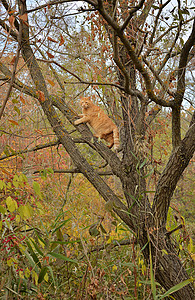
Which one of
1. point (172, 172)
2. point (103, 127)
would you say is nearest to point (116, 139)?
point (103, 127)

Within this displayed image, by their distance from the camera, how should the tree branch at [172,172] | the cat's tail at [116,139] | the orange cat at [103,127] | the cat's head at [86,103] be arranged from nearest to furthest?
the tree branch at [172,172] → the cat's tail at [116,139] → the orange cat at [103,127] → the cat's head at [86,103]

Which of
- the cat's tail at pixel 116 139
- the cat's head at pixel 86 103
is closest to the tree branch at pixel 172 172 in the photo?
the cat's tail at pixel 116 139

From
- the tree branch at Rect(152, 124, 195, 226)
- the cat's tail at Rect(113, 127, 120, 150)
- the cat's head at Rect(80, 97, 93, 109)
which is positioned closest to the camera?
the tree branch at Rect(152, 124, 195, 226)

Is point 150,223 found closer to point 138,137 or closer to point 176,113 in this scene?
point 138,137

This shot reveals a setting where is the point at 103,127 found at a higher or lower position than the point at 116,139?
higher

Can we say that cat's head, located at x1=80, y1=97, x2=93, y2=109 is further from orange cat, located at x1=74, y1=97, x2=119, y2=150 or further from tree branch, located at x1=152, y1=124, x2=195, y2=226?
tree branch, located at x1=152, y1=124, x2=195, y2=226

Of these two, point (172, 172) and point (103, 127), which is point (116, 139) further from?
point (172, 172)

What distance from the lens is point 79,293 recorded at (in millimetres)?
1295

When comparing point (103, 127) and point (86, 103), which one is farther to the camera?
point (86, 103)

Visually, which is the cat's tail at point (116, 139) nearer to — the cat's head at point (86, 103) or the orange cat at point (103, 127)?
the orange cat at point (103, 127)

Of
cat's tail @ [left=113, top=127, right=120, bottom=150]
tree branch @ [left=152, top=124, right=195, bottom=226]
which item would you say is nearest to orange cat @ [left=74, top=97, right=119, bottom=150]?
cat's tail @ [left=113, top=127, right=120, bottom=150]

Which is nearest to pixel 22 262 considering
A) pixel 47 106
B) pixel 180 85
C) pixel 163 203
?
pixel 163 203

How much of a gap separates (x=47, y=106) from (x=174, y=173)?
1392 millimetres

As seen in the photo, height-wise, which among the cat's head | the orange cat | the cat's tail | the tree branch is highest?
the cat's head
